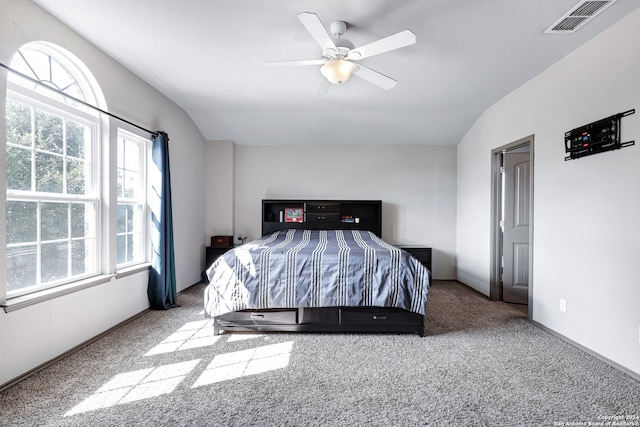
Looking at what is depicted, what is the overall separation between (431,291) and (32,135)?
4634mm

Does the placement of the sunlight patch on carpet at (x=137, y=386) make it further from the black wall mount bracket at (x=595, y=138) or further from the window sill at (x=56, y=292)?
the black wall mount bracket at (x=595, y=138)

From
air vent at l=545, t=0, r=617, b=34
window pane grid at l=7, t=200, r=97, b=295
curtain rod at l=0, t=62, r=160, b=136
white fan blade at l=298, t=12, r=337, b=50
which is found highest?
air vent at l=545, t=0, r=617, b=34

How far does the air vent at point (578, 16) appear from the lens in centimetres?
199

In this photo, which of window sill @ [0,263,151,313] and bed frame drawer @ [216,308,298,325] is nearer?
window sill @ [0,263,151,313]

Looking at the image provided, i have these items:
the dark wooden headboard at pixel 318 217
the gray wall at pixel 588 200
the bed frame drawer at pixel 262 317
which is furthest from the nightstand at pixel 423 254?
the bed frame drawer at pixel 262 317

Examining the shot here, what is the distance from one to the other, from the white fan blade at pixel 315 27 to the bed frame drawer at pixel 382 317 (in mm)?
2206

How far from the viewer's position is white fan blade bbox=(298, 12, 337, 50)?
177 cm

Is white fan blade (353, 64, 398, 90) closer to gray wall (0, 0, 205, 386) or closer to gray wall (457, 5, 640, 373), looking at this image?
gray wall (457, 5, 640, 373)

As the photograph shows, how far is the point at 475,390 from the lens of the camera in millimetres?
1895

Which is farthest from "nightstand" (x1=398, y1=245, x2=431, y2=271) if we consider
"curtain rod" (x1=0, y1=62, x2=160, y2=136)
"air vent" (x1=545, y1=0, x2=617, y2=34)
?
"curtain rod" (x1=0, y1=62, x2=160, y2=136)

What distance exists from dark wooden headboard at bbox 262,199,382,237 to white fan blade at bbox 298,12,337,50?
3.06m

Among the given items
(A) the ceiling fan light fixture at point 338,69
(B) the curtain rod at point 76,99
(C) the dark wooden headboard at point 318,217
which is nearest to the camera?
(B) the curtain rod at point 76,99

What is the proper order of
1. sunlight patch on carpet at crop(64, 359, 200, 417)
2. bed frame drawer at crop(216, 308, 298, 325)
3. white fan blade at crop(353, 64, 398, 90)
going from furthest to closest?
1. bed frame drawer at crop(216, 308, 298, 325)
2. white fan blade at crop(353, 64, 398, 90)
3. sunlight patch on carpet at crop(64, 359, 200, 417)

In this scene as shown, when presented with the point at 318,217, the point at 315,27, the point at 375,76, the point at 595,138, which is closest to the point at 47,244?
the point at 315,27
